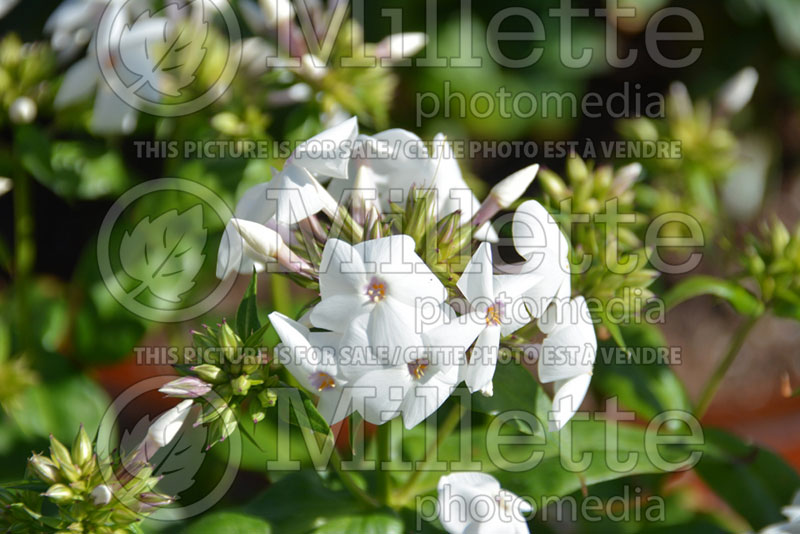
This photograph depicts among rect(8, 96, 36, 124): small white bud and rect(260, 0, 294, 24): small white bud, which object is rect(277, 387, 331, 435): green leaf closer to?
rect(260, 0, 294, 24): small white bud

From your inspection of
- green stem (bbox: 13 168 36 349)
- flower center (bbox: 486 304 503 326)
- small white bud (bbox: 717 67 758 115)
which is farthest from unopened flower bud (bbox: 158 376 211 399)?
small white bud (bbox: 717 67 758 115)

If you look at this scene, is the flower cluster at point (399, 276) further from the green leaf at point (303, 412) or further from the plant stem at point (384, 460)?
the plant stem at point (384, 460)

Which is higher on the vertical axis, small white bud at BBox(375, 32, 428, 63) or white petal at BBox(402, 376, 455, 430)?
small white bud at BBox(375, 32, 428, 63)

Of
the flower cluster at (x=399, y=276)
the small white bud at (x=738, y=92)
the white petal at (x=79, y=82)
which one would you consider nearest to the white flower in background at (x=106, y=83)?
the white petal at (x=79, y=82)

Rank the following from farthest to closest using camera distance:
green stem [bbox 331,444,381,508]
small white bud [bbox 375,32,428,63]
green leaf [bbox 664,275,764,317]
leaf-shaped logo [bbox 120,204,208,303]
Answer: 1. leaf-shaped logo [bbox 120,204,208,303]
2. small white bud [bbox 375,32,428,63]
3. green leaf [bbox 664,275,764,317]
4. green stem [bbox 331,444,381,508]

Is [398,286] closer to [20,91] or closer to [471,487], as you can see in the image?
[471,487]

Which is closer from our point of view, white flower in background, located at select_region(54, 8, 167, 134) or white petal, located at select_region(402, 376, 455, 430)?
white petal, located at select_region(402, 376, 455, 430)
